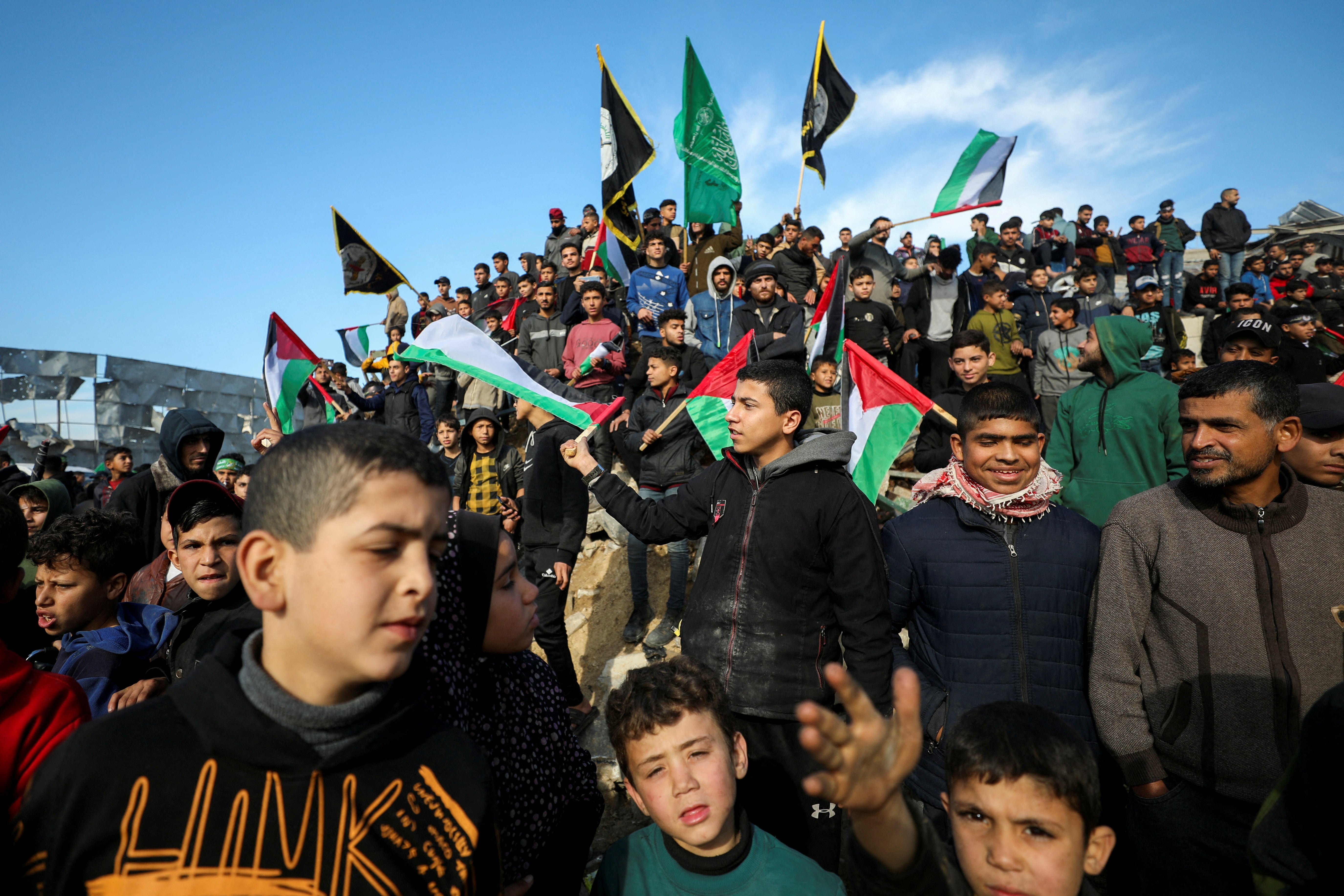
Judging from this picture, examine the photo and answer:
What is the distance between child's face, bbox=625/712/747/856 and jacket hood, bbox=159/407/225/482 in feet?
12.7

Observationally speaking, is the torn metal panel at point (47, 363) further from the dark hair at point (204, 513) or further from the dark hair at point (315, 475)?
the dark hair at point (315, 475)

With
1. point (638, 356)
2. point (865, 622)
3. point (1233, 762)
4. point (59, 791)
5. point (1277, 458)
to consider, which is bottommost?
point (1233, 762)

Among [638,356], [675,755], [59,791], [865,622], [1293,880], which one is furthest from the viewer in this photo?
[638,356]

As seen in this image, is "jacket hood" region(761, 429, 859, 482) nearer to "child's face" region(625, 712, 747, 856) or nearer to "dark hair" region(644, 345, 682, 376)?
"child's face" region(625, 712, 747, 856)

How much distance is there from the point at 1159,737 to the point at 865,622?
1.06 metres

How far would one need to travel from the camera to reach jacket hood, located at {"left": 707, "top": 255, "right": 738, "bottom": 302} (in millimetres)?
9227

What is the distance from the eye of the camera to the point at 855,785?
4.40ft

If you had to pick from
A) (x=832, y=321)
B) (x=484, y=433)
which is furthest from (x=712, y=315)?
(x=484, y=433)

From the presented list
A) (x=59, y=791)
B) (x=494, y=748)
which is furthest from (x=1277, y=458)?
(x=59, y=791)

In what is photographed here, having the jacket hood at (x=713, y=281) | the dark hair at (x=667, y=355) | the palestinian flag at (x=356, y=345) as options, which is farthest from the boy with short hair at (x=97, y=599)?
the palestinian flag at (x=356, y=345)

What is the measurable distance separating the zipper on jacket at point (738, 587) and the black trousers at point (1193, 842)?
154 centimetres

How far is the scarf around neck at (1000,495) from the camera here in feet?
9.54

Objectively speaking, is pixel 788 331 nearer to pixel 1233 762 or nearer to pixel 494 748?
pixel 1233 762

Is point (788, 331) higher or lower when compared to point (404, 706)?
higher
